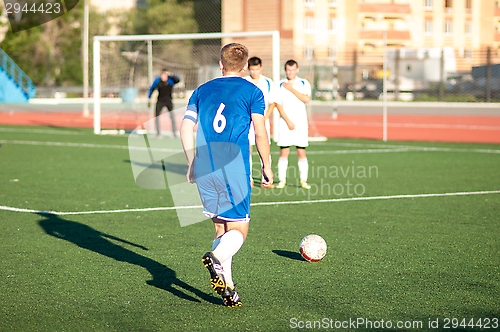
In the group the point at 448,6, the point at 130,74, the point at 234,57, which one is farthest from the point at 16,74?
the point at 234,57

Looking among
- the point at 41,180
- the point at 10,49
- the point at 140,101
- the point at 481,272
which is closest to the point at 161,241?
the point at 481,272

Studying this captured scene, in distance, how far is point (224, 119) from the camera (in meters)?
5.05

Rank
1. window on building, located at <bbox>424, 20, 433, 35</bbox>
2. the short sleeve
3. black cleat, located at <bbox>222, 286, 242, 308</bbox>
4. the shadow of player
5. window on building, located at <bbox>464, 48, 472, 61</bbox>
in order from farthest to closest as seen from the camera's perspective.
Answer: window on building, located at <bbox>424, 20, 433, 35</bbox> < window on building, located at <bbox>464, 48, 472, 61</bbox> < the shadow of player < the short sleeve < black cleat, located at <bbox>222, 286, 242, 308</bbox>

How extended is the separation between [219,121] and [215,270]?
1.09 metres

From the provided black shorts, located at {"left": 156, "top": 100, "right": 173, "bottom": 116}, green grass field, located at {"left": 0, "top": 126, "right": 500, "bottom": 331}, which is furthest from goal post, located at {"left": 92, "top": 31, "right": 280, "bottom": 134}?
green grass field, located at {"left": 0, "top": 126, "right": 500, "bottom": 331}

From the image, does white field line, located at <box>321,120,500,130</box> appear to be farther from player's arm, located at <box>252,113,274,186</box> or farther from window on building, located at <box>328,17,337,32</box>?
window on building, located at <box>328,17,337,32</box>

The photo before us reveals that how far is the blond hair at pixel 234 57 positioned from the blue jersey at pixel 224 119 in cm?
8

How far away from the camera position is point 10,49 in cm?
4191

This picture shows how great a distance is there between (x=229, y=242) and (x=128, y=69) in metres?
20.2

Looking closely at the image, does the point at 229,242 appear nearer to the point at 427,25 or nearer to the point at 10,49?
the point at 10,49

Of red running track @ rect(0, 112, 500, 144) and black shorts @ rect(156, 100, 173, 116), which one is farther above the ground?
black shorts @ rect(156, 100, 173, 116)

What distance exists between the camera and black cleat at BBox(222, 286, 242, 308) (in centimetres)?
502

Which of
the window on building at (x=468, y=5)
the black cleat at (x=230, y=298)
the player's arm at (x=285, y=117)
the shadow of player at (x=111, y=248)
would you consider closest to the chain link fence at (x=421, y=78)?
the window on building at (x=468, y=5)

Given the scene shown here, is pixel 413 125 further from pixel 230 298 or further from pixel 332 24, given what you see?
pixel 332 24
